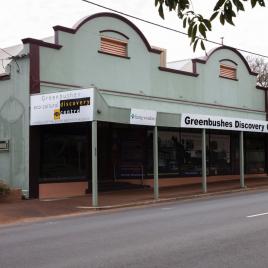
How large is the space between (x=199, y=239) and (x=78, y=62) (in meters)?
13.4

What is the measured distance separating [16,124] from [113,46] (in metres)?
5.69

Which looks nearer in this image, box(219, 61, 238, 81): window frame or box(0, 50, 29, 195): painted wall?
box(0, 50, 29, 195): painted wall

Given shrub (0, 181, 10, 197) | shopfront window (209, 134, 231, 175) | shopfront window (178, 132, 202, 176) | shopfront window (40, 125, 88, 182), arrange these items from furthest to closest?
shopfront window (209, 134, 231, 175)
shopfront window (178, 132, 202, 176)
shopfront window (40, 125, 88, 182)
shrub (0, 181, 10, 197)

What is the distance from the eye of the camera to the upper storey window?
30094 millimetres

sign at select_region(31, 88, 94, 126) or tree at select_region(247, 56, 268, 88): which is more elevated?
tree at select_region(247, 56, 268, 88)

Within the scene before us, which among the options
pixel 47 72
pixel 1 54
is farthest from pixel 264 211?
pixel 1 54

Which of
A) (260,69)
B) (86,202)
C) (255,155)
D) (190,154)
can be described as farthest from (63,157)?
(260,69)

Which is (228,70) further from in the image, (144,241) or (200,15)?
(200,15)

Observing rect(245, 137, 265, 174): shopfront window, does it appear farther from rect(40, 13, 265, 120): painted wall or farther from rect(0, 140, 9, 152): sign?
rect(0, 140, 9, 152): sign

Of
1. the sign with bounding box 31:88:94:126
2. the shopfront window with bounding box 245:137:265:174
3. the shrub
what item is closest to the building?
the sign with bounding box 31:88:94:126

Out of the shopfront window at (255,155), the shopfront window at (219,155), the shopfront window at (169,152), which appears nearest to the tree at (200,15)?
the shopfront window at (169,152)

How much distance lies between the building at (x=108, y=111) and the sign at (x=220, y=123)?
0.16ft

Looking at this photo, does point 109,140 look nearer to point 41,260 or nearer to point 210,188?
point 210,188

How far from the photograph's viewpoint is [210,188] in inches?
993
